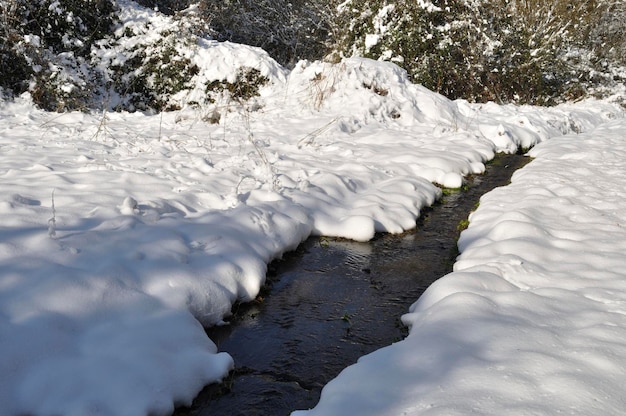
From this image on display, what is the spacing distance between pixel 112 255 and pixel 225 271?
0.78 meters

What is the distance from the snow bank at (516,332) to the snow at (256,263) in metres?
0.01

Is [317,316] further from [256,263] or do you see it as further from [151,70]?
[151,70]

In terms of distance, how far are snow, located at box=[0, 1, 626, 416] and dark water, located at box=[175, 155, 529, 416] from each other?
140 millimetres

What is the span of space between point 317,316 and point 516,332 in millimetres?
1334

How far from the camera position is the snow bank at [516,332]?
7.11 feet

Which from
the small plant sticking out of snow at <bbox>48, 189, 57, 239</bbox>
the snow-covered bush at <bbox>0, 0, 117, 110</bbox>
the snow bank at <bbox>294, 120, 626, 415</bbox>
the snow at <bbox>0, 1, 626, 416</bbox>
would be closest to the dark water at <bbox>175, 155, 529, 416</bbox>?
the snow at <bbox>0, 1, 626, 416</bbox>

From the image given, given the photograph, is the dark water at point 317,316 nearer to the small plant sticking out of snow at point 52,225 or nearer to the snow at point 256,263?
the snow at point 256,263

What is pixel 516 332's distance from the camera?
268 cm

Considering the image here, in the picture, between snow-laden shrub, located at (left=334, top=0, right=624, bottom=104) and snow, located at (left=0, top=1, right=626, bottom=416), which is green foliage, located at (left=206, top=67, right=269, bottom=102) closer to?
snow, located at (left=0, top=1, right=626, bottom=416)

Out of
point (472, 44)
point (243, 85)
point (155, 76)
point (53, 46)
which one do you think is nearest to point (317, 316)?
point (243, 85)

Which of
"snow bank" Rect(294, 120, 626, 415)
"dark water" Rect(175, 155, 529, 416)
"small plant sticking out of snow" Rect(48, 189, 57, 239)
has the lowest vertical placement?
"dark water" Rect(175, 155, 529, 416)

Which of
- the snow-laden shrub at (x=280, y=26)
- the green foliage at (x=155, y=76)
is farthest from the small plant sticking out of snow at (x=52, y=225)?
the snow-laden shrub at (x=280, y=26)

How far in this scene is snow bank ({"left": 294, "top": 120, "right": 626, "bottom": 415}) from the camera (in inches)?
85.3

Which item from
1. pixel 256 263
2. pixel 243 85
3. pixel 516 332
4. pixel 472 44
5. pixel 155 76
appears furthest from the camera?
pixel 472 44
